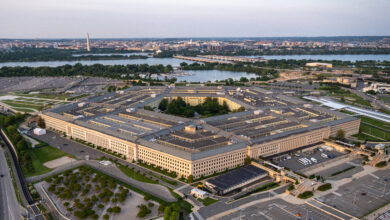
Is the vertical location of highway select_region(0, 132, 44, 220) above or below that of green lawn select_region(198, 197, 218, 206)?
below

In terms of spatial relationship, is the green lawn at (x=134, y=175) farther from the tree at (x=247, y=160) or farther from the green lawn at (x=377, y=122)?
the green lawn at (x=377, y=122)

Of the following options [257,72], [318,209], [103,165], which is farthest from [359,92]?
[103,165]

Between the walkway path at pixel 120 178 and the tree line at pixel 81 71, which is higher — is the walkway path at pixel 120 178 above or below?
below

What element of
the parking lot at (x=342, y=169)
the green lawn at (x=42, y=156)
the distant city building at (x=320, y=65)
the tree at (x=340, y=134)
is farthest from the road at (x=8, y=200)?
the distant city building at (x=320, y=65)

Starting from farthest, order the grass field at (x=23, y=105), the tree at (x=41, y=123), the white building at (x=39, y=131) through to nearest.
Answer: the grass field at (x=23, y=105) → the tree at (x=41, y=123) → the white building at (x=39, y=131)

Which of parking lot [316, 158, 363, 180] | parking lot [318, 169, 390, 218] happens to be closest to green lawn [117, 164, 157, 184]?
parking lot [318, 169, 390, 218]

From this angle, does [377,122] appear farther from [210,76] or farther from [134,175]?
[210,76]

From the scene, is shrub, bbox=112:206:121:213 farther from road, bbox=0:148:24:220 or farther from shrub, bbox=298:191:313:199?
shrub, bbox=298:191:313:199
